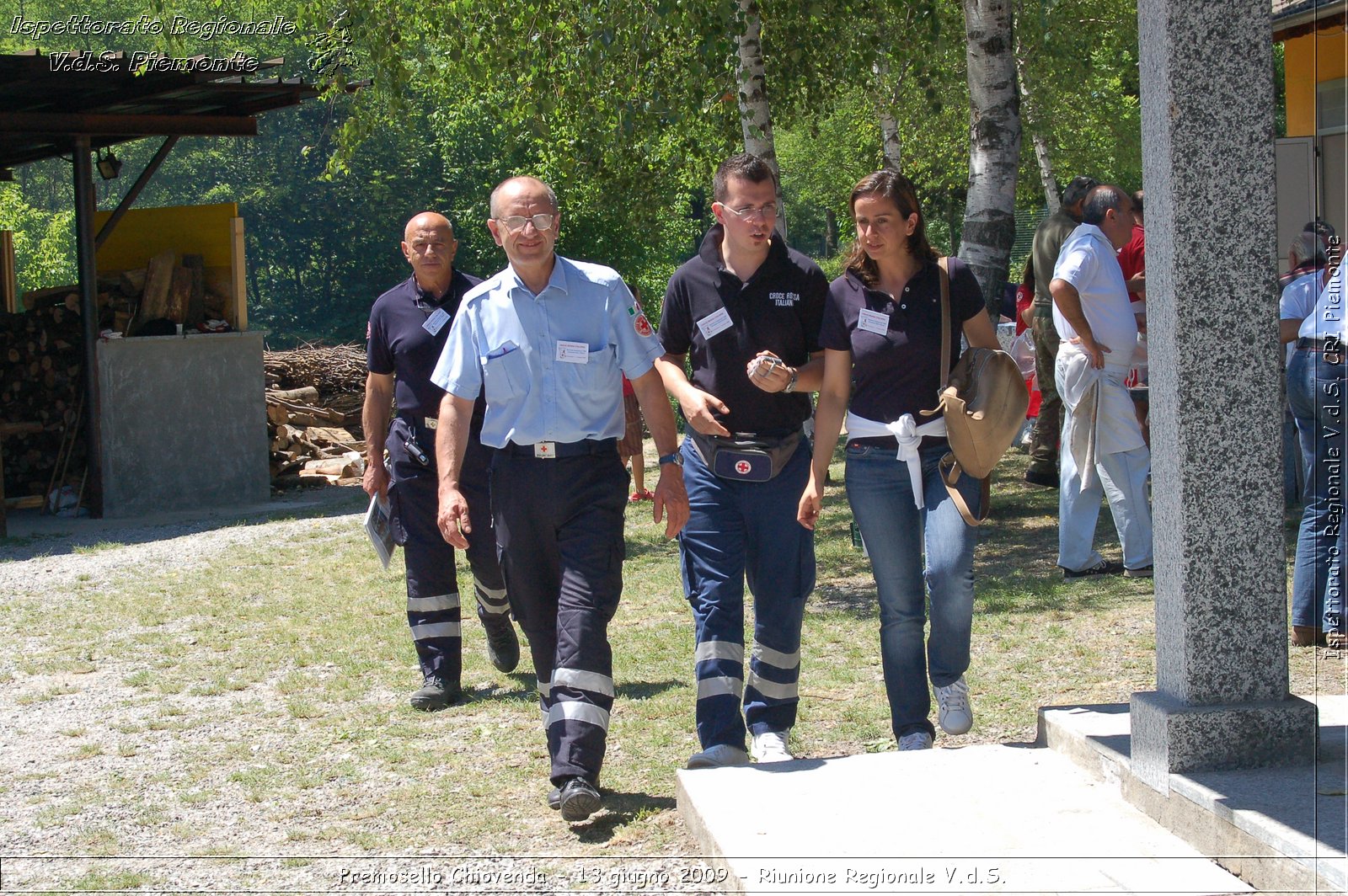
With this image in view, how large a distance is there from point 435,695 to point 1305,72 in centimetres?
1112

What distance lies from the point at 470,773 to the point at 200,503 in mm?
9746

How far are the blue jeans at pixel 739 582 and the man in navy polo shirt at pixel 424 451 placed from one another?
1.65 metres

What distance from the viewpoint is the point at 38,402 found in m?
13.8

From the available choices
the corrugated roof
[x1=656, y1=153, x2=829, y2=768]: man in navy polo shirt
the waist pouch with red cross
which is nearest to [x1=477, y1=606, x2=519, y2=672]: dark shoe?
[x1=656, y1=153, x2=829, y2=768]: man in navy polo shirt

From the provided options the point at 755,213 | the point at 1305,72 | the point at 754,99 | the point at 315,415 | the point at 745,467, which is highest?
the point at 1305,72

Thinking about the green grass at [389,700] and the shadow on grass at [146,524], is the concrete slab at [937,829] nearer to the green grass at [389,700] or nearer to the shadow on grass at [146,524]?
the green grass at [389,700]

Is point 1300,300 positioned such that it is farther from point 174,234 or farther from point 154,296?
point 174,234

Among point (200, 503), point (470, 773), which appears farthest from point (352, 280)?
point (470, 773)

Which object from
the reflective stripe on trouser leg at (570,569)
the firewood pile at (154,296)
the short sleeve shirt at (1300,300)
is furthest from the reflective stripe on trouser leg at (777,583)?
the firewood pile at (154,296)

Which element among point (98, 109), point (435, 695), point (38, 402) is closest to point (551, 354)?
point (435, 695)

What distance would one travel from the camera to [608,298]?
472cm

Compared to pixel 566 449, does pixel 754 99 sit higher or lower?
higher

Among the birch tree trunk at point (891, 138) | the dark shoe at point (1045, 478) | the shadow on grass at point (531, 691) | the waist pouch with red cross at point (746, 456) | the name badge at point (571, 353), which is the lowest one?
the shadow on grass at point (531, 691)

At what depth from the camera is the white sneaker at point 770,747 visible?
4566 millimetres
